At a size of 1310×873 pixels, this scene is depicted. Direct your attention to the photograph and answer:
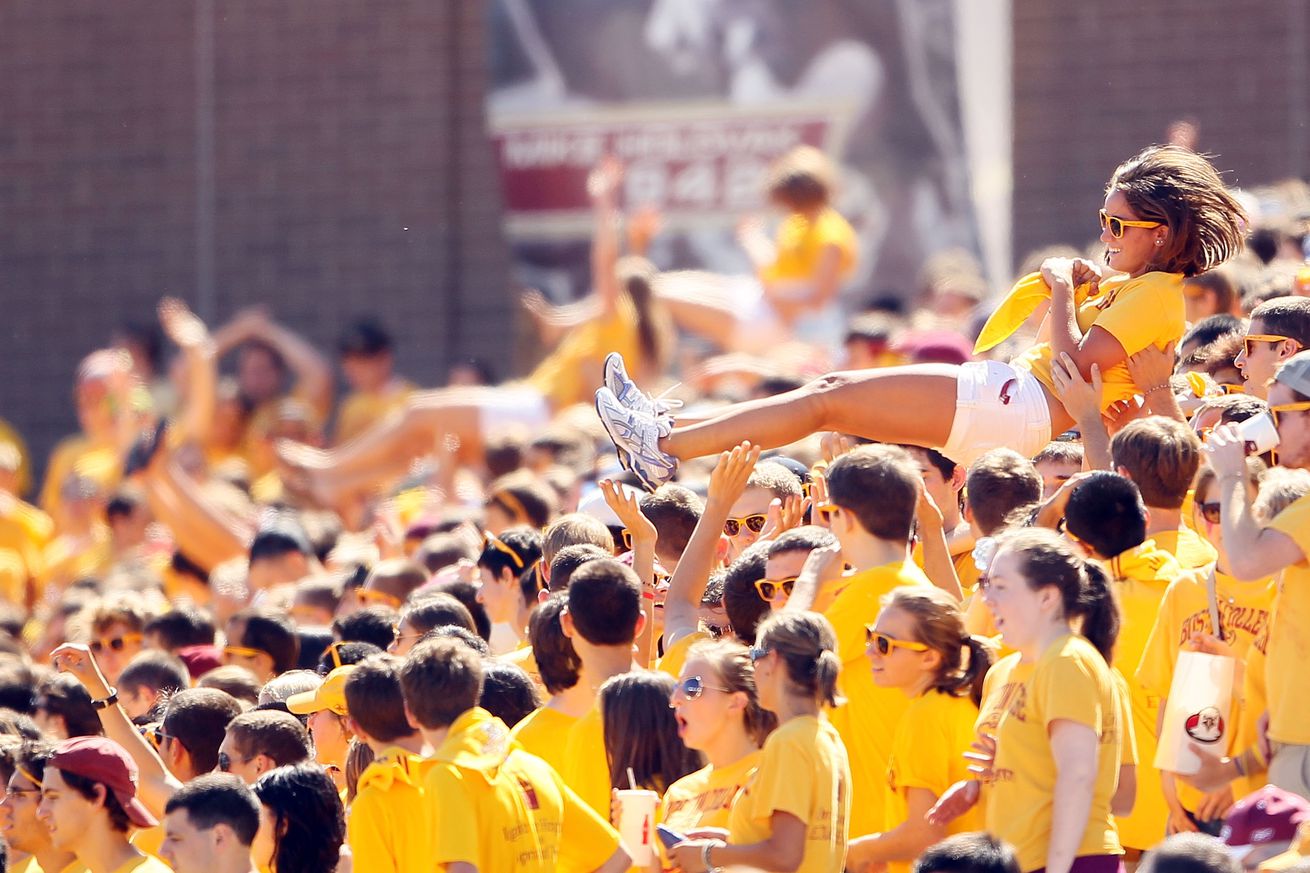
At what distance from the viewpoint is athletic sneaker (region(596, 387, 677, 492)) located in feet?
19.8

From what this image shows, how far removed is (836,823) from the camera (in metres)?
4.35

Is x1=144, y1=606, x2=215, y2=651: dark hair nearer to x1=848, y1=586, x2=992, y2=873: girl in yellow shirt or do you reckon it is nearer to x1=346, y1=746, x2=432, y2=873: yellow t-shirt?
x1=346, y1=746, x2=432, y2=873: yellow t-shirt

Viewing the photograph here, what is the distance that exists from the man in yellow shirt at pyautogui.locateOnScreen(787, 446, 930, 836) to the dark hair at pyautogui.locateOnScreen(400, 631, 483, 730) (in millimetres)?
789

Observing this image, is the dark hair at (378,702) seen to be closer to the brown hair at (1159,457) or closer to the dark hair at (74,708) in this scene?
the dark hair at (74,708)

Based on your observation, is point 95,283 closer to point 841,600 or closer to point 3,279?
point 3,279

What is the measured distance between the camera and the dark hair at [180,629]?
755cm

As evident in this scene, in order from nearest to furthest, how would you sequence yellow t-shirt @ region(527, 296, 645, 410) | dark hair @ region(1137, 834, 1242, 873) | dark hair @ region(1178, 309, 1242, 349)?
dark hair @ region(1137, 834, 1242, 873), dark hair @ region(1178, 309, 1242, 349), yellow t-shirt @ region(527, 296, 645, 410)

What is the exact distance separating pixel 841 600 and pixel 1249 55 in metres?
8.90

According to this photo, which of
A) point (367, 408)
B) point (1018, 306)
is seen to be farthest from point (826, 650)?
point (367, 408)

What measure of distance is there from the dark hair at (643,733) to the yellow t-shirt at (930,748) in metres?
0.51

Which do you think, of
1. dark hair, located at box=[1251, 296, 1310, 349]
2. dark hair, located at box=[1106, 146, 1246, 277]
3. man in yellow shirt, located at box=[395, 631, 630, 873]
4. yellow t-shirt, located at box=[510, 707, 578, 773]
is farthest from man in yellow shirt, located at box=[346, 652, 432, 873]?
dark hair, located at box=[1106, 146, 1246, 277]

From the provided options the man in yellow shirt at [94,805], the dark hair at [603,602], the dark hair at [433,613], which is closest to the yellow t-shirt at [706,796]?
the dark hair at [603,602]

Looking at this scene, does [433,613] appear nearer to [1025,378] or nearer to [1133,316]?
[1025,378]

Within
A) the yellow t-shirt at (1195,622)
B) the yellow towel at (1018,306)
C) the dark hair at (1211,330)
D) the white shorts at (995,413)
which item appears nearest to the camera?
the yellow t-shirt at (1195,622)
